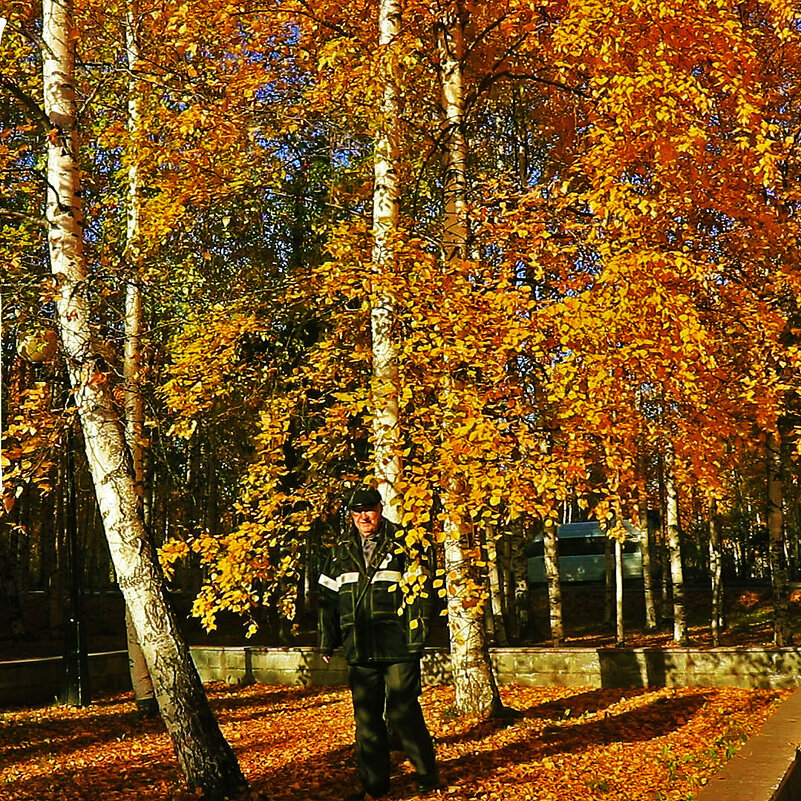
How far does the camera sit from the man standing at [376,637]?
6.62 meters

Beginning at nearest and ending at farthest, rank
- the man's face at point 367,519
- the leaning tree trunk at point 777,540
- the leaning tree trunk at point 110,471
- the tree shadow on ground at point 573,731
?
the man's face at point 367,519 → the leaning tree trunk at point 110,471 → the tree shadow on ground at point 573,731 → the leaning tree trunk at point 777,540

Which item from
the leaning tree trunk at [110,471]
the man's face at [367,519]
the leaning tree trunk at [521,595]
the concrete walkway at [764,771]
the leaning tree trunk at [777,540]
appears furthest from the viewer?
the leaning tree trunk at [521,595]

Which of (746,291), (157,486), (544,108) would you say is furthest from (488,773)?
(157,486)

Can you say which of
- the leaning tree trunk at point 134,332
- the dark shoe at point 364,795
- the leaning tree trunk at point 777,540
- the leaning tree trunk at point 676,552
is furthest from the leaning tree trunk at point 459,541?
the leaning tree trunk at point 676,552

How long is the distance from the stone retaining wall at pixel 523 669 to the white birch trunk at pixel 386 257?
5.21 meters

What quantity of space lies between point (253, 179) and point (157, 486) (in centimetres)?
1489

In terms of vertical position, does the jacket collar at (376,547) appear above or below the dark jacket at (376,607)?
above

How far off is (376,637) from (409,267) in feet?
12.7

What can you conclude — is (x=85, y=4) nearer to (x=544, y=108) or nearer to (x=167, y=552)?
(x=167, y=552)

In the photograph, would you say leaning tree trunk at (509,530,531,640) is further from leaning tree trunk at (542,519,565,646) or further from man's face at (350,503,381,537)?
man's face at (350,503,381,537)

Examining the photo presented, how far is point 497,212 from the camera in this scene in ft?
35.3

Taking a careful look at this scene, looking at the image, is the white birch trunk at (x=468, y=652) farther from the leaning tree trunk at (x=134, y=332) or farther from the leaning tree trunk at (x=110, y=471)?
the leaning tree trunk at (x=134, y=332)

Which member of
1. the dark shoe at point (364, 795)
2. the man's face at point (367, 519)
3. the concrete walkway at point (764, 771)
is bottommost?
the dark shoe at point (364, 795)

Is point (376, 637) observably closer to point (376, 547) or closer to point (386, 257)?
point (376, 547)
